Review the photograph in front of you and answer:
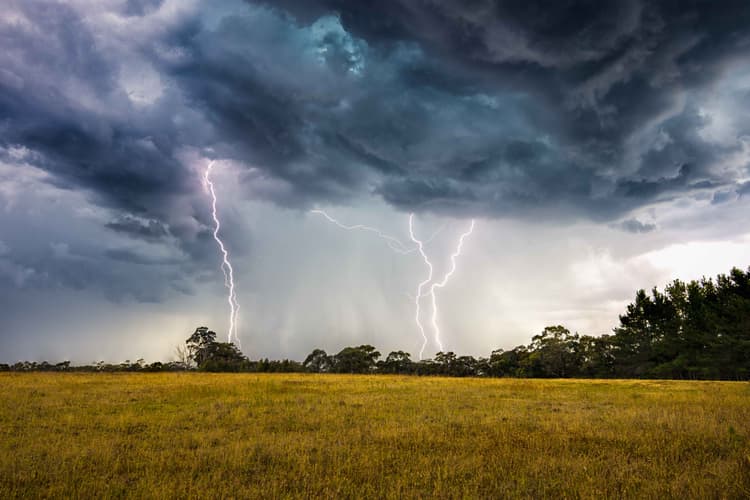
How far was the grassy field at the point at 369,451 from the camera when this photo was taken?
8867mm

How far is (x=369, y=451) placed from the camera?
38.8ft

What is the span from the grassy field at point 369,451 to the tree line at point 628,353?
52985mm

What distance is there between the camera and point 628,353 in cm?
7838

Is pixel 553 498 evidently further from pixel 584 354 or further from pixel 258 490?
pixel 584 354

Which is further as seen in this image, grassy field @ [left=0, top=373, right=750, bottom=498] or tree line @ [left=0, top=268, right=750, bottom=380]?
tree line @ [left=0, top=268, right=750, bottom=380]

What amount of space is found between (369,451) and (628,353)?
80833mm

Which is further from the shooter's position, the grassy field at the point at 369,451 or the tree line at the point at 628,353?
the tree line at the point at 628,353

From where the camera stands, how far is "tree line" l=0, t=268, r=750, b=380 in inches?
2515

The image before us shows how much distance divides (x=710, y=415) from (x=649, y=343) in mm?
68158

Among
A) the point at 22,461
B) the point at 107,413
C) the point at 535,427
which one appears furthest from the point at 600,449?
the point at 107,413

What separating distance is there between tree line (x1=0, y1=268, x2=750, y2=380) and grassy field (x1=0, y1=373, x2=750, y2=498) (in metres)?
53.0

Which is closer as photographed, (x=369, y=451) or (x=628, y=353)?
(x=369, y=451)

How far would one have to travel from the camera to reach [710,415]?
1845cm

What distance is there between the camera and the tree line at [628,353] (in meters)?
63.9
